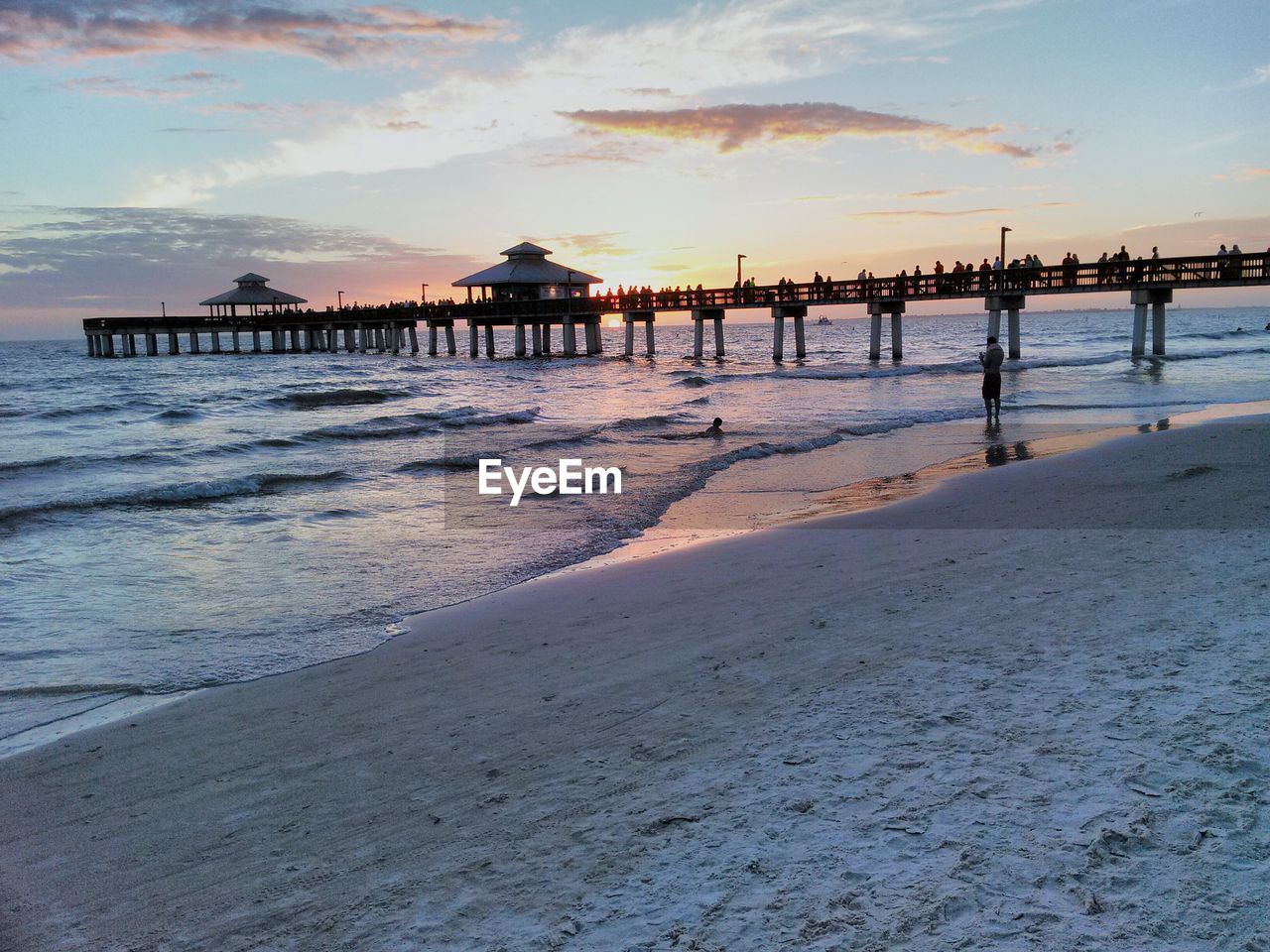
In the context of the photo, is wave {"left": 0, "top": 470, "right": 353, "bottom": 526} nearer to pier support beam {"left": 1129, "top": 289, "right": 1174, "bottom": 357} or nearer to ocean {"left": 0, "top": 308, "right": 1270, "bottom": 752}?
ocean {"left": 0, "top": 308, "right": 1270, "bottom": 752}

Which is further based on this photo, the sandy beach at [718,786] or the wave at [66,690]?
the wave at [66,690]

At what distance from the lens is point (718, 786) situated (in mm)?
3633

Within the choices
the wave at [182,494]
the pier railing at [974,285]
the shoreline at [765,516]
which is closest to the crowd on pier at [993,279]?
the pier railing at [974,285]

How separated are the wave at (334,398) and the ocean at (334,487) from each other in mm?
162

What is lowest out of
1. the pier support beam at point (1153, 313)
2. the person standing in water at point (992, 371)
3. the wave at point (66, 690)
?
the wave at point (66, 690)

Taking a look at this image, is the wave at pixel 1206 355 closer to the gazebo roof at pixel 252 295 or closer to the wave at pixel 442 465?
the wave at pixel 442 465

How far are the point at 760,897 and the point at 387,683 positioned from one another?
11.0 ft

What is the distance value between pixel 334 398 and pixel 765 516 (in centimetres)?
2809

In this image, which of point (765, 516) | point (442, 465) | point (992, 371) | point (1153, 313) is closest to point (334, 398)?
point (442, 465)

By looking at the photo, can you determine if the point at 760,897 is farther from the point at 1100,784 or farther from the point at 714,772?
the point at 1100,784

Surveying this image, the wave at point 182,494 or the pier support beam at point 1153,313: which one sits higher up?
the pier support beam at point 1153,313

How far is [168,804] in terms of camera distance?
13.2ft

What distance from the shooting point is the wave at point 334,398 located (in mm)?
33250

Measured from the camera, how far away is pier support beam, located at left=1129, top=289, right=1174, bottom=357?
3856cm
